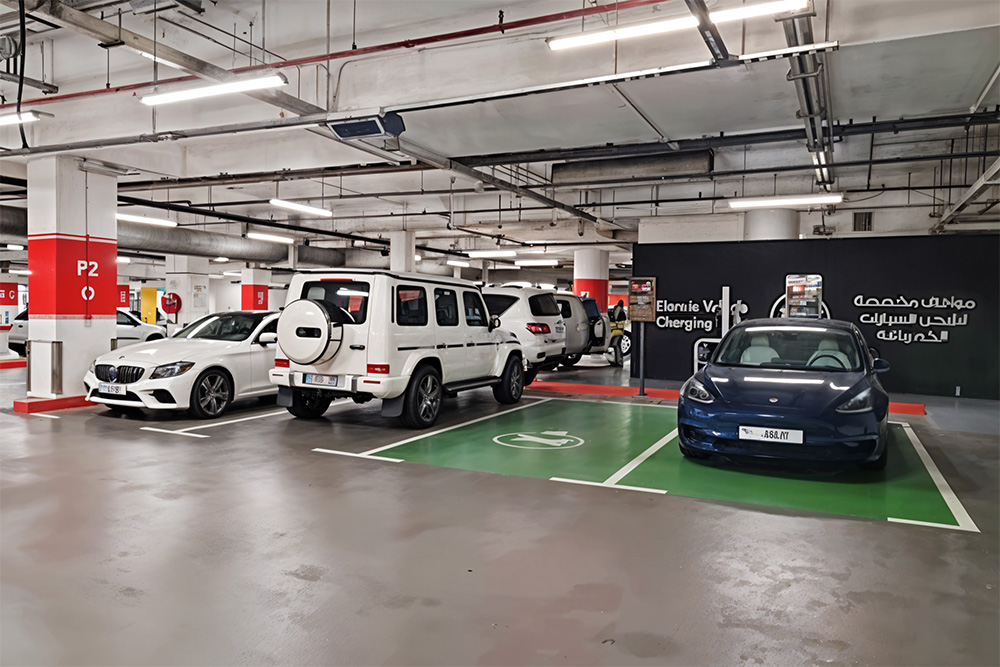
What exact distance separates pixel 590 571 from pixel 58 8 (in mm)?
5994

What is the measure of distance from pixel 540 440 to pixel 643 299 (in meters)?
4.51

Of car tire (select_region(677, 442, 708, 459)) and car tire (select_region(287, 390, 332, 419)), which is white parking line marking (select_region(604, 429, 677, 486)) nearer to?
car tire (select_region(677, 442, 708, 459))

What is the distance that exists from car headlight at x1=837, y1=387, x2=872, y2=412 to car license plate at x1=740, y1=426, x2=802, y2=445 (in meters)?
0.41

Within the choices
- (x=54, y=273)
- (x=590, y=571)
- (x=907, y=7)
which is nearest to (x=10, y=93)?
(x=54, y=273)

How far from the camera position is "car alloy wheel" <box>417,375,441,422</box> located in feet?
25.8

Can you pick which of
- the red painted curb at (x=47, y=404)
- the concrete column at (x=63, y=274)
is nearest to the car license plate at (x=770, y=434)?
the red painted curb at (x=47, y=404)

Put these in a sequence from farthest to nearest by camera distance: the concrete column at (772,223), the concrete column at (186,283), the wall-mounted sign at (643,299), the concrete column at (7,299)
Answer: the concrete column at (7,299) < the concrete column at (186,283) < the concrete column at (772,223) < the wall-mounted sign at (643,299)

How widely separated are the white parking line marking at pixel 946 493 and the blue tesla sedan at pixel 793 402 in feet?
1.56

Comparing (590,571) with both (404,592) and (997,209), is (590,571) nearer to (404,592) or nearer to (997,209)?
(404,592)

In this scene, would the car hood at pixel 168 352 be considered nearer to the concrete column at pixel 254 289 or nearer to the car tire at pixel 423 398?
the car tire at pixel 423 398

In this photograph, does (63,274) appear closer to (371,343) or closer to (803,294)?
(371,343)

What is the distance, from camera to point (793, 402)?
18.1ft

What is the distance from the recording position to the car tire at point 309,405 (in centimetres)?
828

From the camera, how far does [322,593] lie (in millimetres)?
3365
